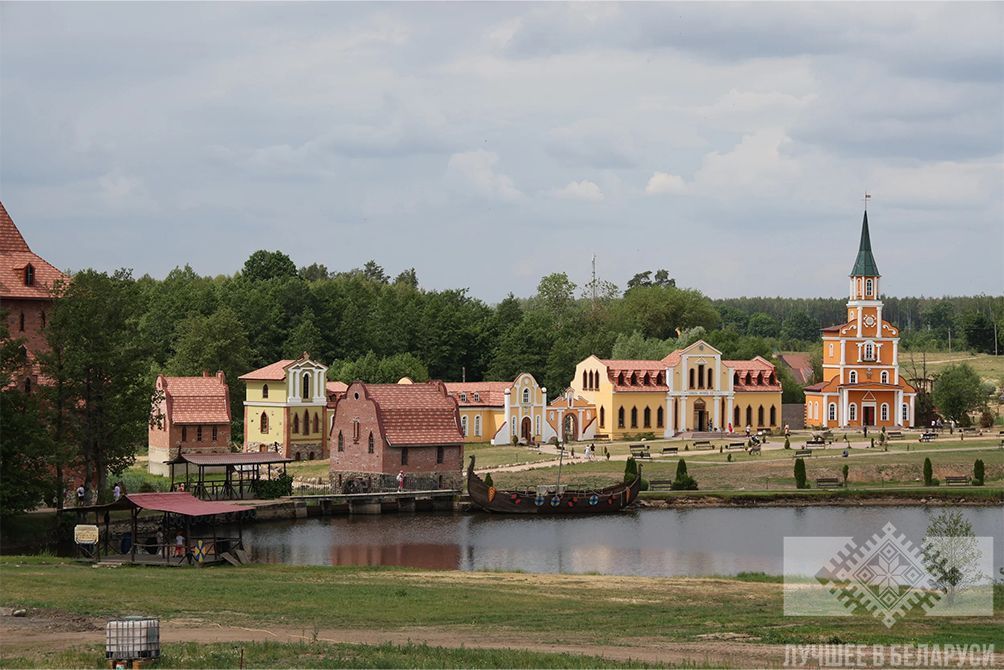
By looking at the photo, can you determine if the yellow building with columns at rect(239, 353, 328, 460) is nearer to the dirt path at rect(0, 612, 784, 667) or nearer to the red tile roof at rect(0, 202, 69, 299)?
the red tile roof at rect(0, 202, 69, 299)

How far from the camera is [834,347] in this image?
99750mm

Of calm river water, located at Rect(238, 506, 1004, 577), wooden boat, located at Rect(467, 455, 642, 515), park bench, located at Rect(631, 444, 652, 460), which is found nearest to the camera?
calm river water, located at Rect(238, 506, 1004, 577)

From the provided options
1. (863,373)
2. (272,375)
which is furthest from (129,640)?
(863,373)

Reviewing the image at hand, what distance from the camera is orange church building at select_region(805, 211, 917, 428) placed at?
95938 mm

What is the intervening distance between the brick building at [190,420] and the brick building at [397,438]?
966 cm

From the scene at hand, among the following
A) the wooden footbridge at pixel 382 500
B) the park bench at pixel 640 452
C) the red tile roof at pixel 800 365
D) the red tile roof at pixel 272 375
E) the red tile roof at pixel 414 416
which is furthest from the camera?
the red tile roof at pixel 800 365

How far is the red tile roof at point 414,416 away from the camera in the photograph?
63281 mm

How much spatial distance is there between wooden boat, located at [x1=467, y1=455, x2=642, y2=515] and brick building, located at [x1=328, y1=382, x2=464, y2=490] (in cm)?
394

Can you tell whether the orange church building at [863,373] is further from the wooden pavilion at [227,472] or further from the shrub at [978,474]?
the wooden pavilion at [227,472]

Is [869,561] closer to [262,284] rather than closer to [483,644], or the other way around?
[483,644]

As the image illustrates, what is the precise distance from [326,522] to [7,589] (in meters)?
29.4

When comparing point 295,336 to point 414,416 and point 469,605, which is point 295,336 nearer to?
point 414,416

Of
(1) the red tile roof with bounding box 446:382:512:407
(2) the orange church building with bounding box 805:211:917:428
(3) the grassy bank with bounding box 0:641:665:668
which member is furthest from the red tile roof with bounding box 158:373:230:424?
(3) the grassy bank with bounding box 0:641:665:668

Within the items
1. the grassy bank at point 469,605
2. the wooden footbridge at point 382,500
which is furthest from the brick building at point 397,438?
the grassy bank at point 469,605
